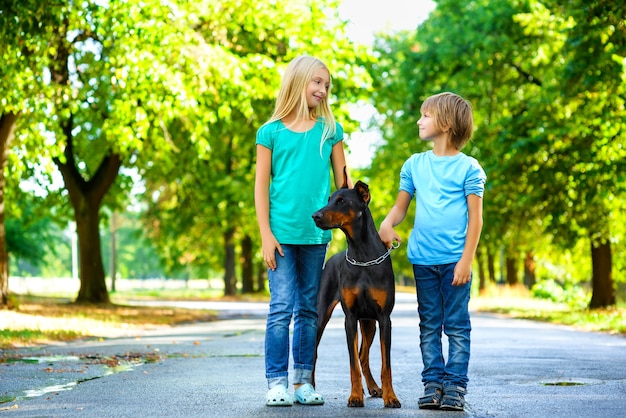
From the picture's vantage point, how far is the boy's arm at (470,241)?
20.3 ft

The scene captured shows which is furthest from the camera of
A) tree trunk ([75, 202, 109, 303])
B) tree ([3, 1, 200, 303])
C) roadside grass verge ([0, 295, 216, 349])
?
tree trunk ([75, 202, 109, 303])

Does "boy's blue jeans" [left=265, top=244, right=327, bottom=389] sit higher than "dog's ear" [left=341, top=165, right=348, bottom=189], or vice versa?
"dog's ear" [left=341, top=165, right=348, bottom=189]

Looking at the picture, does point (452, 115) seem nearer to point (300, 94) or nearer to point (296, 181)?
point (300, 94)

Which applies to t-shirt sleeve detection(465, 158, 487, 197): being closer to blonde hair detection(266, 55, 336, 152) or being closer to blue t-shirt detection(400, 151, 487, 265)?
blue t-shirt detection(400, 151, 487, 265)

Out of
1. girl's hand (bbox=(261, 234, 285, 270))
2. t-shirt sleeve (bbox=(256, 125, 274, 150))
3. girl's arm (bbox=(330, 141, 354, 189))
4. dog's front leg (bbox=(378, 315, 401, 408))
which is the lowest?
dog's front leg (bbox=(378, 315, 401, 408))

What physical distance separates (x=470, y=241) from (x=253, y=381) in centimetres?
264

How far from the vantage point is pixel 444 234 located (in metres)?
6.35

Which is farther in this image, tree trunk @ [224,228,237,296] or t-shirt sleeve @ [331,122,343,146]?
tree trunk @ [224,228,237,296]

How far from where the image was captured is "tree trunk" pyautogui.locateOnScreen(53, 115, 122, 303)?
25.2 m

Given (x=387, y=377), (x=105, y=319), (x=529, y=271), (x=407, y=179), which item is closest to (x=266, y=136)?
(x=407, y=179)

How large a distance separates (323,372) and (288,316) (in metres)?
2.54

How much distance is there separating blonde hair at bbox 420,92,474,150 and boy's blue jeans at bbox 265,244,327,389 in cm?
113

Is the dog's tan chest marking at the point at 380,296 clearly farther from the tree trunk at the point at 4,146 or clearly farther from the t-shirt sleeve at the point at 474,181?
the tree trunk at the point at 4,146

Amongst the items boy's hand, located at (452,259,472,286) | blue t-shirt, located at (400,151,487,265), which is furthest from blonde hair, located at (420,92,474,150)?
boy's hand, located at (452,259,472,286)
